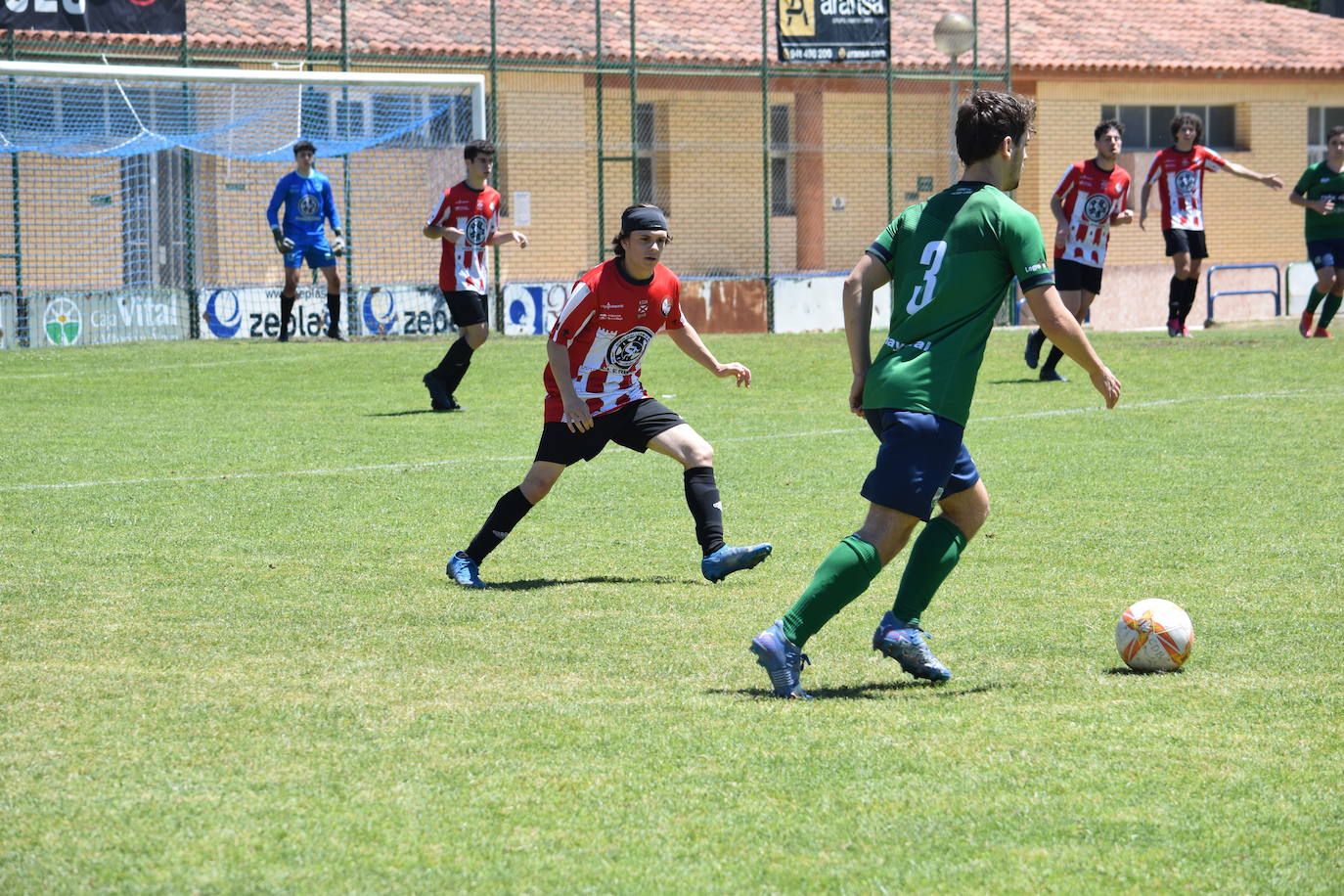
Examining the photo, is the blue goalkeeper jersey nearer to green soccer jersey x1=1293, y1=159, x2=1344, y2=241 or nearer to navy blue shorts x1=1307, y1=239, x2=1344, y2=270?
green soccer jersey x1=1293, y1=159, x2=1344, y2=241

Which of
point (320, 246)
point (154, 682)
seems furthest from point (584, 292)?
point (320, 246)

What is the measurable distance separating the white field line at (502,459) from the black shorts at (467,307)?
9.59 feet

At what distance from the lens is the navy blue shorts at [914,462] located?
205 inches

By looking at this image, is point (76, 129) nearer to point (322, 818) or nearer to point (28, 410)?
point (28, 410)

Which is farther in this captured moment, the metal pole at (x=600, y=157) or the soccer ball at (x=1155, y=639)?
the metal pole at (x=600, y=157)

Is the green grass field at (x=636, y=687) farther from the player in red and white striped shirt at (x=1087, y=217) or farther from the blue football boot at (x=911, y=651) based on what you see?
the player in red and white striped shirt at (x=1087, y=217)

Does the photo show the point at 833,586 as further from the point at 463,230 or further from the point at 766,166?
the point at 766,166

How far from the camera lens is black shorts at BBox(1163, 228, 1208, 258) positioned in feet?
60.6

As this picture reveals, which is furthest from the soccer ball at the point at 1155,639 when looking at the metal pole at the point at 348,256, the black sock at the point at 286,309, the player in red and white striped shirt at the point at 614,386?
the metal pole at the point at 348,256

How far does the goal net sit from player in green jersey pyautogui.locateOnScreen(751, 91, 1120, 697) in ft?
48.5

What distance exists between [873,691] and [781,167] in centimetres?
2435

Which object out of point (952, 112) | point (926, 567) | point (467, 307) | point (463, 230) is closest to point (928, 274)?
point (926, 567)

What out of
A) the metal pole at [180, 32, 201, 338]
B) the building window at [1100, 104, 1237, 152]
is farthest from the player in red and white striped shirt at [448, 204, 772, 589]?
the building window at [1100, 104, 1237, 152]

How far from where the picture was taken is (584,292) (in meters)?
7.27
